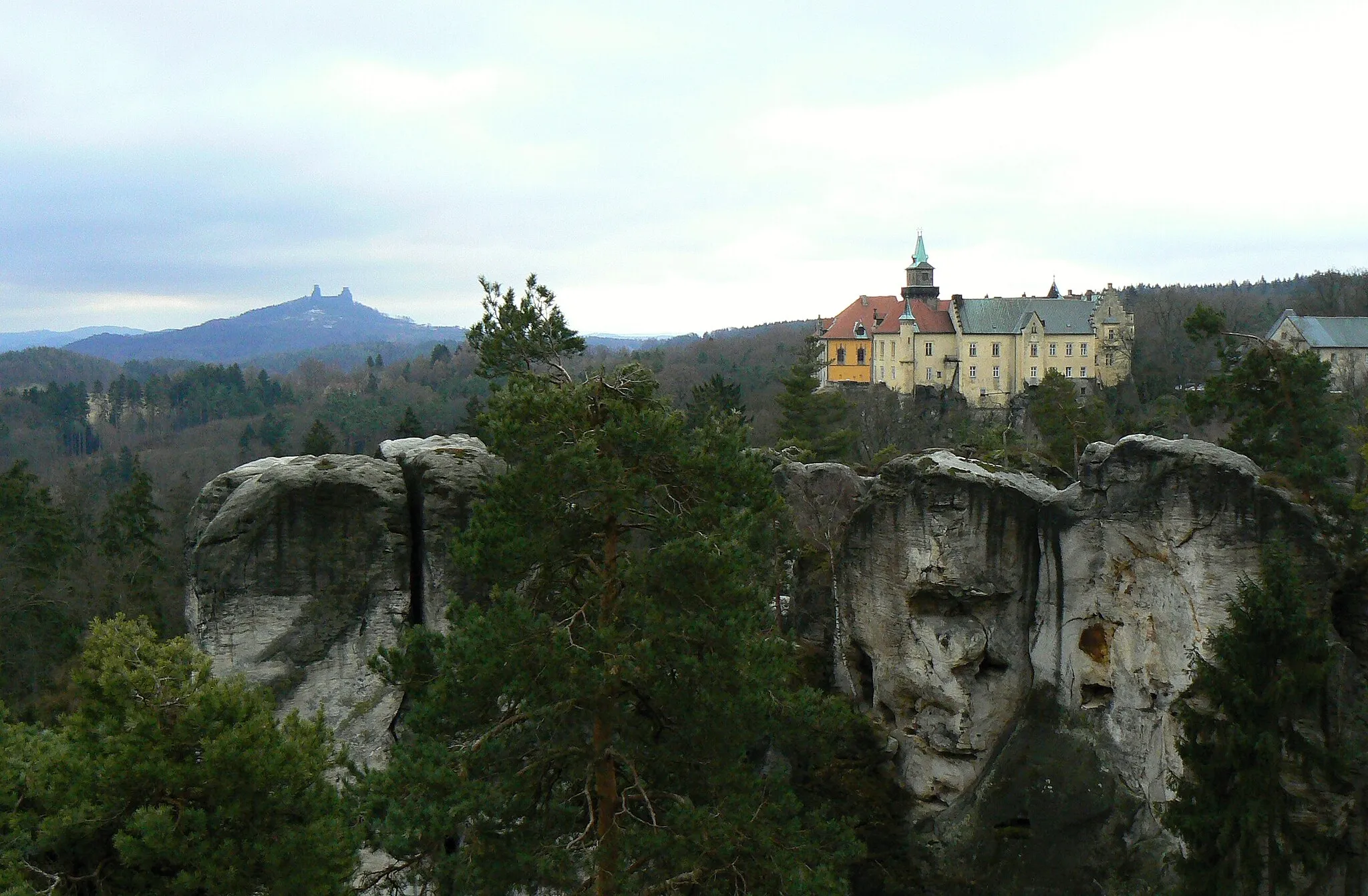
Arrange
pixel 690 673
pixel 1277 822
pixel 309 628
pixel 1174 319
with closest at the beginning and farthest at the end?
pixel 690 673 < pixel 1277 822 < pixel 309 628 < pixel 1174 319

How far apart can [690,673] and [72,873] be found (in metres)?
5.90

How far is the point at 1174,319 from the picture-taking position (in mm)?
81062

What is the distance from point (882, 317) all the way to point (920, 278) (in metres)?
4.71

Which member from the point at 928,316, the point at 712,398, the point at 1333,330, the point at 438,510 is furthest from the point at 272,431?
the point at 1333,330

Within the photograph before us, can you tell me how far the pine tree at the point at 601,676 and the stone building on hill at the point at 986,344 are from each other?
56.2m

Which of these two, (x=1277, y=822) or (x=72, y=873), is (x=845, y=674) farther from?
(x=72, y=873)

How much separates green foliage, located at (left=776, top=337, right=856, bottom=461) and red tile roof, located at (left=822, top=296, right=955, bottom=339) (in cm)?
2737

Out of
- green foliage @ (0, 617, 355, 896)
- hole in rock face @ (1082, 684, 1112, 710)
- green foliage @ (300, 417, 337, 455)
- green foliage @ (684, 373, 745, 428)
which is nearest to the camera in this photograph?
green foliage @ (0, 617, 355, 896)

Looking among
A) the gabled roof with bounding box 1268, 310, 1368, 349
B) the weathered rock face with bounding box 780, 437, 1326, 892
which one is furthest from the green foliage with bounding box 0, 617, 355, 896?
the gabled roof with bounding box 1268, 310, 1368, 349

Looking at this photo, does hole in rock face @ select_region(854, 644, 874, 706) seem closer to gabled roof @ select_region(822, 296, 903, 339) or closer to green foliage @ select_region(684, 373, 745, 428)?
green foliage @ select_region(684, 373, 745, 428)

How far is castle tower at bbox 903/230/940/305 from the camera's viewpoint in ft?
235

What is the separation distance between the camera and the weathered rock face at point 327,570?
15.6 metres

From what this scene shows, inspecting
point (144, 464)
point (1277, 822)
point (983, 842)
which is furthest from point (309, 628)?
point (144, 464)

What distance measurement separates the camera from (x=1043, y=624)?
758 inches
